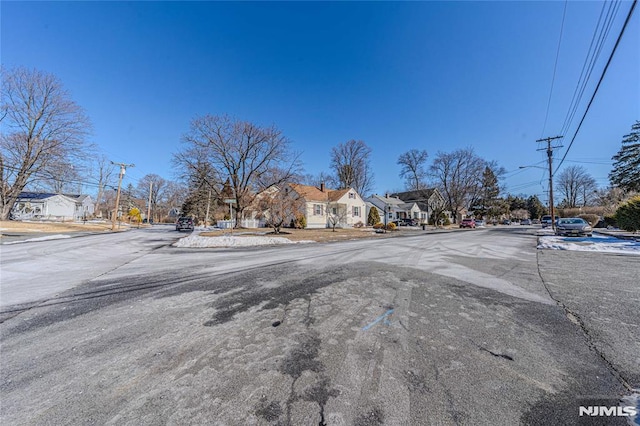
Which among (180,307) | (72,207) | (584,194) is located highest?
(584,194)

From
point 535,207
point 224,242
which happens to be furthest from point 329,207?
point 535,207

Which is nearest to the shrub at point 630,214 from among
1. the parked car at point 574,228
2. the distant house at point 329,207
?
the parked car at point 574,228

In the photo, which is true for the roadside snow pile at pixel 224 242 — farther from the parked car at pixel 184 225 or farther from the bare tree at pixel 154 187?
the bare tree at pixel 154 187

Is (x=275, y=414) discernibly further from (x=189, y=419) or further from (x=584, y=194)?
(x=584, y=194)

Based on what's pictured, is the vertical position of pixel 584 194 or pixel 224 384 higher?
pixel 584 194

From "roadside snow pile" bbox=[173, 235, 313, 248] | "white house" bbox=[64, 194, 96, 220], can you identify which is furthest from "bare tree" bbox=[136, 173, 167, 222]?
"roadside snow pile" bbox=[173, 235, 313, 248]

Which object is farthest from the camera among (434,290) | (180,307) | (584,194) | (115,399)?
(584,194)

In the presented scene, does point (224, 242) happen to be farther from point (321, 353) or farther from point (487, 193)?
point (487, 193)

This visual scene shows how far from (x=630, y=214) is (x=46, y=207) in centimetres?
8047

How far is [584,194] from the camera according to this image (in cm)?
6056

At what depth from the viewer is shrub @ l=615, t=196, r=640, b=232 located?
16000 mm

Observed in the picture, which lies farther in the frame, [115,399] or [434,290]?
[434,290]

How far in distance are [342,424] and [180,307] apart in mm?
3665

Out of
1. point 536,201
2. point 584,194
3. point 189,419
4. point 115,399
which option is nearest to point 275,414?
point 189,419
